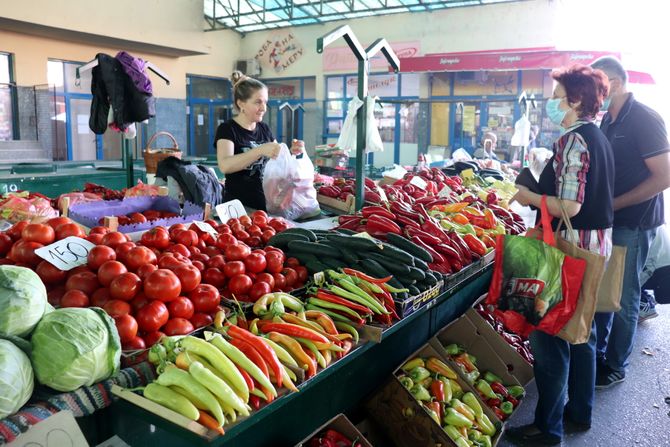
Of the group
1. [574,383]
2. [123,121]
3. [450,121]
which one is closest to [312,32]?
[450,121]

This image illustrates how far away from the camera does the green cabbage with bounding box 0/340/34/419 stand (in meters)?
1.39

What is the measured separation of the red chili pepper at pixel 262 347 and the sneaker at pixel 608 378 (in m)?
2.91

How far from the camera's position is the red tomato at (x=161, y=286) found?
1.97 meters

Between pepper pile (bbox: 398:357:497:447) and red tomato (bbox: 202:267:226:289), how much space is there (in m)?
1.08

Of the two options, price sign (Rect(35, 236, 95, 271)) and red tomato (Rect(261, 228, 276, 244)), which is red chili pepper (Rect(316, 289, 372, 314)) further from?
price sign (Rect(35, 236, 95, 271))

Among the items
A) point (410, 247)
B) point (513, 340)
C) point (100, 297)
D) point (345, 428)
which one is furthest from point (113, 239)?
point (513, 340)

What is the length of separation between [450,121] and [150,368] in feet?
51.8

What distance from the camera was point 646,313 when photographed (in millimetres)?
5105

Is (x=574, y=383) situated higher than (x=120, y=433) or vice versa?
(x=120, y=433)

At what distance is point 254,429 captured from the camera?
2098 millimetres

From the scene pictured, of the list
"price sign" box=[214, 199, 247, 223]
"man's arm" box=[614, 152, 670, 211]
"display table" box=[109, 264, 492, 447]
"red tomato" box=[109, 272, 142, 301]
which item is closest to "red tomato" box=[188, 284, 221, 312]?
"red tomato" box=[109, 272, 142, 301]

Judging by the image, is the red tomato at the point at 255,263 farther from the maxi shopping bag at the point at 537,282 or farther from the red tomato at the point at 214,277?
the maxi shopping bag at the point at 537,282

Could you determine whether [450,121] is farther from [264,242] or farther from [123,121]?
[264,242]

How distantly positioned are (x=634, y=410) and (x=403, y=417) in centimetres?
178
